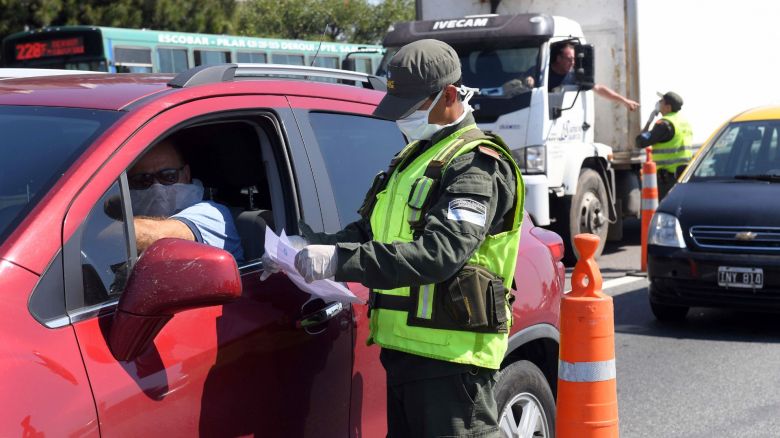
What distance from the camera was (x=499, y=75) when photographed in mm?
11398

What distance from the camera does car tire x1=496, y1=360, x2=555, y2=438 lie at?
370 cm

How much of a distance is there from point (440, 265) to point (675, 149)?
1047cm

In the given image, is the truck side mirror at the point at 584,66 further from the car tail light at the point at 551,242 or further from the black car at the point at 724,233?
the car tail light at the point at 551,242

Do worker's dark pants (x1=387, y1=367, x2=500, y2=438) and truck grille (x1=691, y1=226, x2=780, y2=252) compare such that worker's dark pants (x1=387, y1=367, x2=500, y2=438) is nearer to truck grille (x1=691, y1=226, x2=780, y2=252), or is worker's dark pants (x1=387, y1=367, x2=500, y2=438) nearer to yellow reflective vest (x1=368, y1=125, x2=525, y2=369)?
yellow reflective vest (x1=368, y1=125, x2=525, y2=369)

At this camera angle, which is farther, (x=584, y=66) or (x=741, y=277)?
(x=584, y=66)

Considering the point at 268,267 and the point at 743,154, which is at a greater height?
the point at 268,267

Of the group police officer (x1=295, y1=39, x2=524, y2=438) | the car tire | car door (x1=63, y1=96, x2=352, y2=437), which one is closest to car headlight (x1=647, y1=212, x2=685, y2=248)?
the car tire

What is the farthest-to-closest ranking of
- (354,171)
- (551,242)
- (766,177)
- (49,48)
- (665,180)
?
(49,48) → (665,180) → (766,177) → (551,242) → (354,171)

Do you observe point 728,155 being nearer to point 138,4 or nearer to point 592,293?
point 592,293

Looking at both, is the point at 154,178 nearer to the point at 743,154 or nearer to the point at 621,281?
the point at 743,154

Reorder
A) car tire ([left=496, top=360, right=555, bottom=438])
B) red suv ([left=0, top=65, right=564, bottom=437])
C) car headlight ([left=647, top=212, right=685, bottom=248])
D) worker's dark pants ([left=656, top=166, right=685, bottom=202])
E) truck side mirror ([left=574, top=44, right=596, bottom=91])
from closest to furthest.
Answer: red suv ([left=0, top=65, right=564, bottom=437]), car tire ([left=496, top=360, right=555, bottom=438]), car headlight ([left=647, top=212, right=685, bottom=248]), truck side mirror ([left=574, top=44, right=596, bottom=91]), worker's dark pants ([left=656, top=166, right=685, bottom=202])

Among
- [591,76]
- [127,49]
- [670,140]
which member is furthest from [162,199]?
[127,49]

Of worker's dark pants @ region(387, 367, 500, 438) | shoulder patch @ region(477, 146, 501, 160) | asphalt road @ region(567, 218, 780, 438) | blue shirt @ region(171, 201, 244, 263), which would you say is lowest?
asphalt road @ region(567, 218, 780, 438)

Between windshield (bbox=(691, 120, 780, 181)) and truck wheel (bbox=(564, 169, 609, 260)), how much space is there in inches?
129
